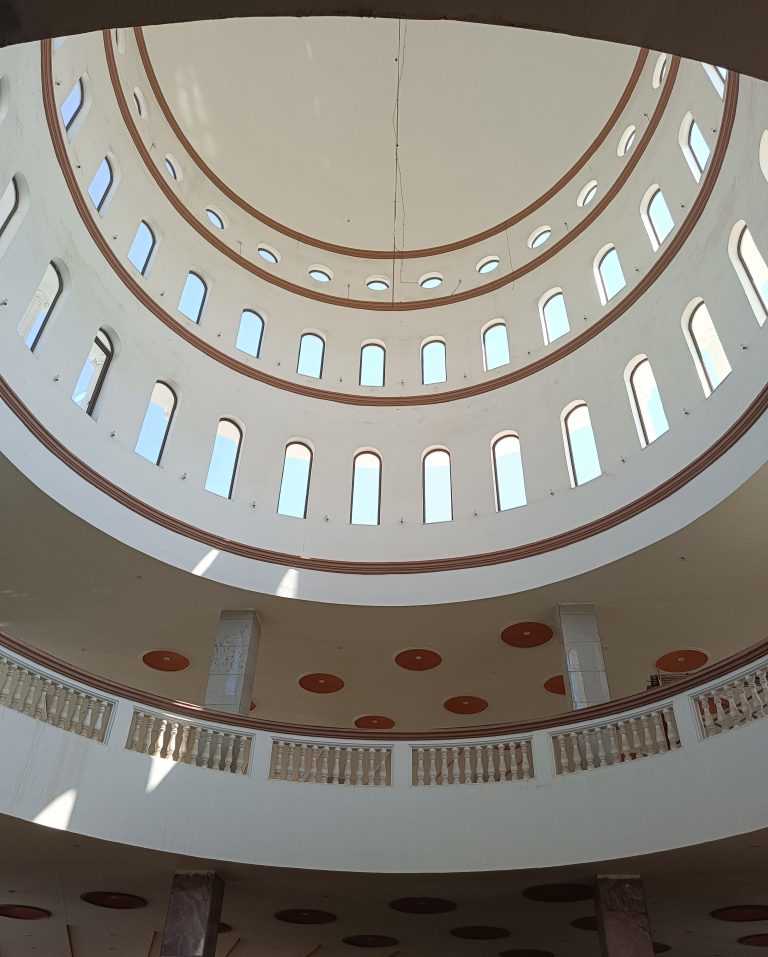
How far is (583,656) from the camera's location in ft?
43.0

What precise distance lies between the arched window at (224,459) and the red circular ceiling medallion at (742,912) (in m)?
10.5

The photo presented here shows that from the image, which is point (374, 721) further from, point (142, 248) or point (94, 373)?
point (142, 248)

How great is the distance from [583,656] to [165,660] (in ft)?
26.9

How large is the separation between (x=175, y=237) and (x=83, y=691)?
1087cm

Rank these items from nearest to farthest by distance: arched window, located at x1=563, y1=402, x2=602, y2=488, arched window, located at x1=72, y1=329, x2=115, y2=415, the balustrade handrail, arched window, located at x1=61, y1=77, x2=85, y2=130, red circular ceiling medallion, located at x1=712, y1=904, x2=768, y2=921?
the balustrade handrail → red circular ceiling medallion, located at x1=712, y1=904, x2=768, y2=921 → arched window, located at x1=72, y1=329, x2=115, y2=415 → arched window, located at x1=61, y1=77, x2=85, y2=130 → arched window, located at x1=563, y1=402, x2=602, y2=488

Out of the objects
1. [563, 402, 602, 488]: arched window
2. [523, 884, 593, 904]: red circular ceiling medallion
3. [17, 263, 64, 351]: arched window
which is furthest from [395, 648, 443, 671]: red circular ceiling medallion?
[17, 263, 64, 351]: arched window

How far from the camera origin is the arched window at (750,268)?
12.3 metres

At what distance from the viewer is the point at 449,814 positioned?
1032 cm

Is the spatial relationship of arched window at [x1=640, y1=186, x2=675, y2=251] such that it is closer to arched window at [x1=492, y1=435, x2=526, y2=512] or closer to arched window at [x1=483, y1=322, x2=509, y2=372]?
arched window at [x1=483, y1=322, x2=509, y2=372]

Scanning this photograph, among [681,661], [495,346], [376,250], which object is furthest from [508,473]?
[376,250]

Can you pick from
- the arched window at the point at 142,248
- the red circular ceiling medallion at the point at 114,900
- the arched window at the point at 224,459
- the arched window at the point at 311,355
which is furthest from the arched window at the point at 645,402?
the red circular ceiling medallion at the point at 114,900

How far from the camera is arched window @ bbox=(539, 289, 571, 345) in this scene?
56.0 ft

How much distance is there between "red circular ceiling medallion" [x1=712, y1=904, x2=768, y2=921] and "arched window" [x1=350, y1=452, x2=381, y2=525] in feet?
28.0

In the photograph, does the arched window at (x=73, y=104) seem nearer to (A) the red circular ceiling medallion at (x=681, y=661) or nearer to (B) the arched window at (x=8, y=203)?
(B) the arched window at (x=8, y=203)
